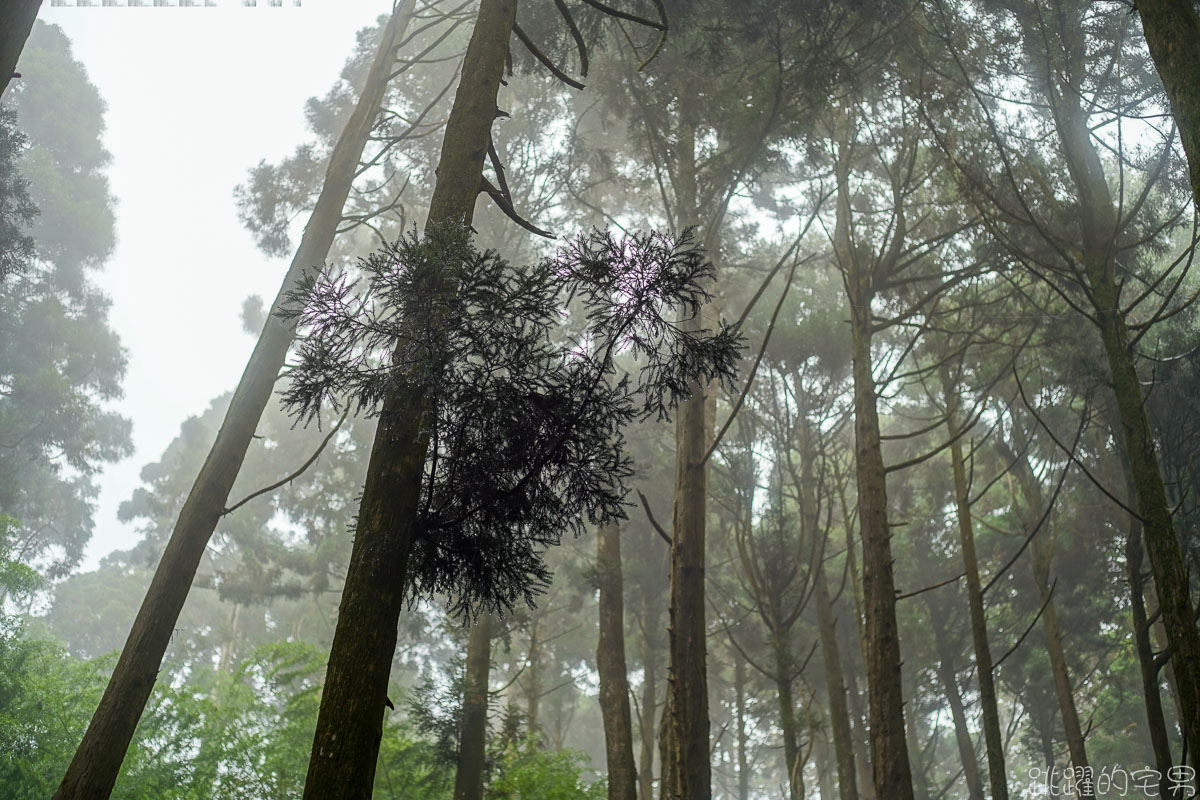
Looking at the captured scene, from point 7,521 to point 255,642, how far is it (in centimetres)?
2062

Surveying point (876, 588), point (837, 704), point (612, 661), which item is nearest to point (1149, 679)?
point (876, 588)

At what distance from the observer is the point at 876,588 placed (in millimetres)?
6945

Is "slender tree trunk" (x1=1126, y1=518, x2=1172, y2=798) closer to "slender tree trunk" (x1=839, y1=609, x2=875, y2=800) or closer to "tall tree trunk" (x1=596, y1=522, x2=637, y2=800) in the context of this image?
"tall tree trunk" (x1=596, y1=522, x2=637, y2=800)

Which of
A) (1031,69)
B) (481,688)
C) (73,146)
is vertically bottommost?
(481,688)

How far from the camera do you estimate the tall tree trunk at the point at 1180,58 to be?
3561 millimetres

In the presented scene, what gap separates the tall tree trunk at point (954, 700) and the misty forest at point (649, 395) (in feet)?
0.34

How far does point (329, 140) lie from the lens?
1709 cm

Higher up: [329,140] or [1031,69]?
[329,140]

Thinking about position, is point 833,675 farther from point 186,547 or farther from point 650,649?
point 186,547

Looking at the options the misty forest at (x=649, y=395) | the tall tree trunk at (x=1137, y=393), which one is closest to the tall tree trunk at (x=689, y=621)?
the misty forest at (x=649, y=395)

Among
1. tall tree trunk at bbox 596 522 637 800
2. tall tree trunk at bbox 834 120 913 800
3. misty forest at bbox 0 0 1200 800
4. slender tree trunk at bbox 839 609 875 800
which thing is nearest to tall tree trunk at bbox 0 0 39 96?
misty forest at bbox 0 0 1200 800

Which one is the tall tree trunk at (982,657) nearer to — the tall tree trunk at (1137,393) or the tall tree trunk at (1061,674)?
the tall tree trunk at (1137,393)

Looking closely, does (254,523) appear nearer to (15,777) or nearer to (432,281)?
(15,777)

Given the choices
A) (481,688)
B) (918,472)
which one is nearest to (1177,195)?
(918,472)
